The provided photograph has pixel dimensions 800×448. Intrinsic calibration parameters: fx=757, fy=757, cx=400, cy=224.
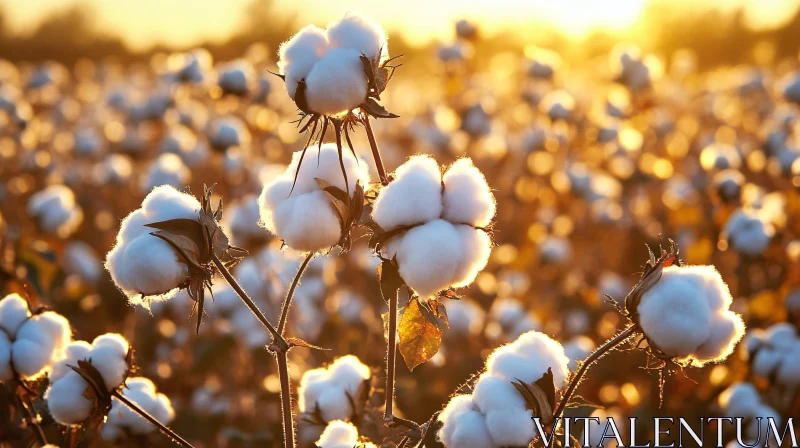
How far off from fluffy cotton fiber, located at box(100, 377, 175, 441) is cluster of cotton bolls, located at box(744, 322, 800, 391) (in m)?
3.24

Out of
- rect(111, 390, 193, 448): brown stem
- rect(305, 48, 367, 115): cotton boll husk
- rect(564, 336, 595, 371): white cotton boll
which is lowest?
rect(111, 390, 193, 448): brown stem

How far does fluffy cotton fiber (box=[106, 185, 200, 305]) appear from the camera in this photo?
1.75 metres

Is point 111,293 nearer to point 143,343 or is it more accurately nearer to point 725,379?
point 143,343

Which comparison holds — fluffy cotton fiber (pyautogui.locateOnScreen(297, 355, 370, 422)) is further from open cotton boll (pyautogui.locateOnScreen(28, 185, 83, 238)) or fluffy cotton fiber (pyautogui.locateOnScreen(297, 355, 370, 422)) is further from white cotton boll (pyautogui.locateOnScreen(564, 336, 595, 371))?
open cotton boll (pyautogui.locateOnScreen(28, 185, 83, 238))

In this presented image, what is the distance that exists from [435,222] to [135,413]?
1748 mm

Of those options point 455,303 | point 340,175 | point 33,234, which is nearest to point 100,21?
point 33,234

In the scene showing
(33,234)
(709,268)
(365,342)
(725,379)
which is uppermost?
(33,234)

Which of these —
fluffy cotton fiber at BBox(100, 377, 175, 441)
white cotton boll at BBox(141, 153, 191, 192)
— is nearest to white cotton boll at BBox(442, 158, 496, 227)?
fluffy cotton fiber at BBox(100, 377, 175, 441)

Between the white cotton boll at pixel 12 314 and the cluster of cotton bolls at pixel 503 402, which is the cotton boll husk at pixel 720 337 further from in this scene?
the white cotton boll at pixel 12 314

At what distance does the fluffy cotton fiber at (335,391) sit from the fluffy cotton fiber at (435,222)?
2.93 ft

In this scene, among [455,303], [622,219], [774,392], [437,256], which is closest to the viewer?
[437,256]

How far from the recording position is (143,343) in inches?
249

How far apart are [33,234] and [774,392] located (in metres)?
6.32

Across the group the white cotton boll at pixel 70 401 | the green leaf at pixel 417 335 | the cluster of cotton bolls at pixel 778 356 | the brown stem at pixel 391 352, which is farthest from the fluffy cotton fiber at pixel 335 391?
the cluster of cotton bolls at pixel 778 356
